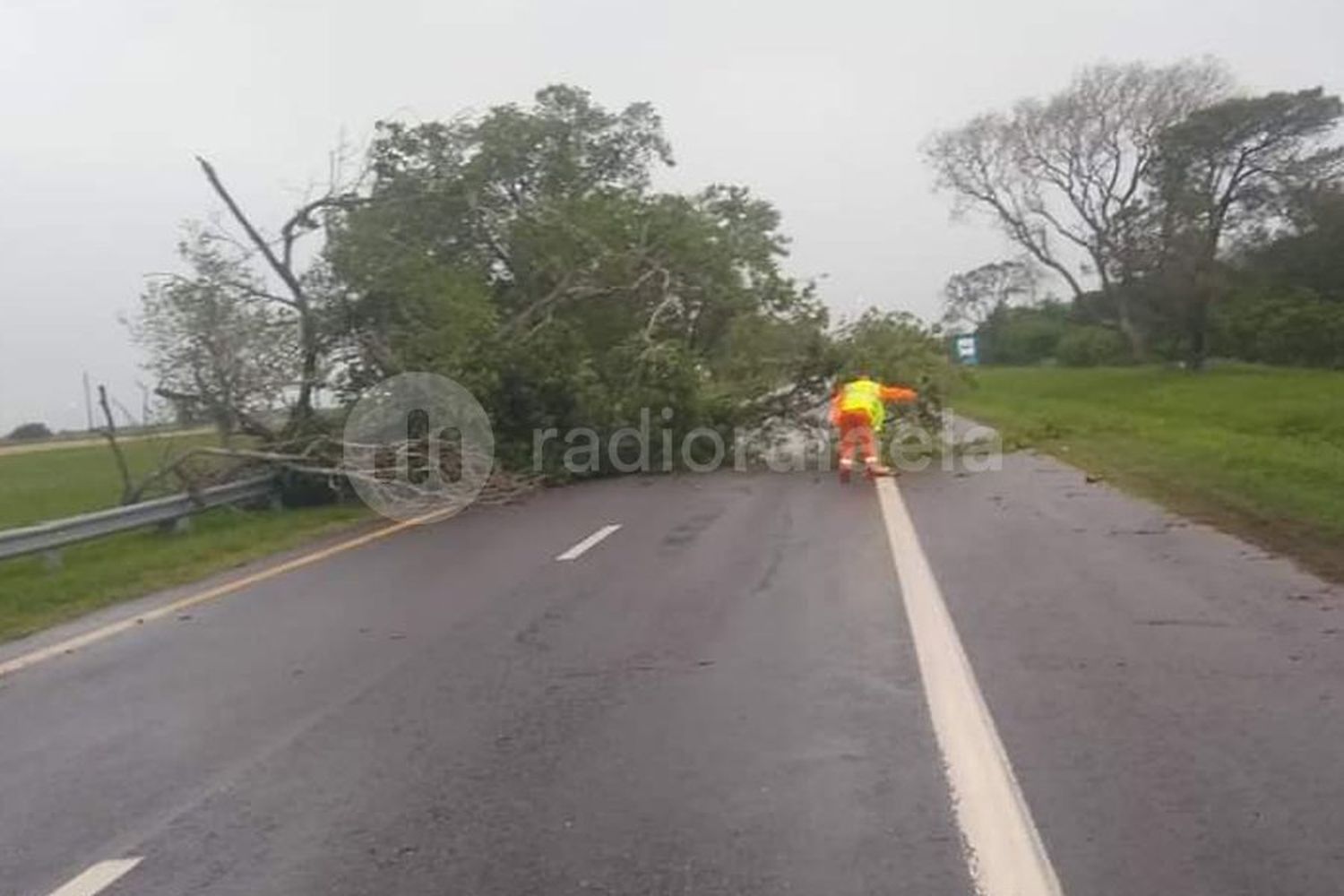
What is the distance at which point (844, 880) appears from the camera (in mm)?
4727

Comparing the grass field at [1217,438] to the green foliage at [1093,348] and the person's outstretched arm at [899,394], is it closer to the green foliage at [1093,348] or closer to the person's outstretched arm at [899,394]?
the person's outstretched arm at [899,394]

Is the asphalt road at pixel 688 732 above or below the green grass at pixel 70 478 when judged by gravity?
below

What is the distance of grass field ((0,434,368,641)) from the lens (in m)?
12.6

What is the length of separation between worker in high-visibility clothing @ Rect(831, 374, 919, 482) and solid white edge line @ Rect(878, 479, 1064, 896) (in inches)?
413

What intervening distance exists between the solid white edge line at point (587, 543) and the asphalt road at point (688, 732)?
4.08 ft

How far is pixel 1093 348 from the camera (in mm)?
75875

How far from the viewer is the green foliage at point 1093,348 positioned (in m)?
72.8

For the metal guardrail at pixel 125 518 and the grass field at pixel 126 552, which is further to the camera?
the metal guardrail at pixel 125 518

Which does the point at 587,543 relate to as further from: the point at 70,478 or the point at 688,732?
the point at 70,478

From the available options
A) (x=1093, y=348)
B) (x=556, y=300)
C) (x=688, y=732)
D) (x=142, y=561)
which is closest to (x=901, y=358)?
(x=556, y=300)

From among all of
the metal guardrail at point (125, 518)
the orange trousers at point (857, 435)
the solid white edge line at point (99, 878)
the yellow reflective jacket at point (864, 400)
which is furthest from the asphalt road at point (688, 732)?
the orange trousers at point (857, 435)

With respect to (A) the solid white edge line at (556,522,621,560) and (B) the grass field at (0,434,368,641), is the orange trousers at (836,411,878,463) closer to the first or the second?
(A) the solid white edge line at (556,522,621,560)

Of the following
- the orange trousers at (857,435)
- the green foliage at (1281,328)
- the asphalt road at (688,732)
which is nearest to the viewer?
the asphalt road at (688,732)

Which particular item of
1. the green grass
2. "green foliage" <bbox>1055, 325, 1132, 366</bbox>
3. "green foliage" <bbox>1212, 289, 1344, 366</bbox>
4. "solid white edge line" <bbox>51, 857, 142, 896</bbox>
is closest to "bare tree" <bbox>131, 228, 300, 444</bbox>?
the green grass
